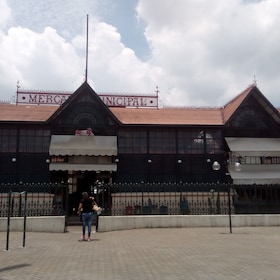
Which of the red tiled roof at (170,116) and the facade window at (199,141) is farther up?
the red tiled roof at (170,116)

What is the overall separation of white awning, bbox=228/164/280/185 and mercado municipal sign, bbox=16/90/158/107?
9.03m

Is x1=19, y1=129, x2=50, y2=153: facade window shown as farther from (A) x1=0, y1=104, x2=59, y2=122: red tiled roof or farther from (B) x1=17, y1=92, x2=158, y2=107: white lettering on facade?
(B) x1=17, y1=92, x2=158, y2=107: white lettering on facade

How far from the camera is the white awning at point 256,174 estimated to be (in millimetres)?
27109

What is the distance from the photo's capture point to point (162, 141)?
1093 inches

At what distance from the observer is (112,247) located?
436 inches

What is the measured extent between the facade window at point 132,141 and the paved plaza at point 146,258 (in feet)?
45.4

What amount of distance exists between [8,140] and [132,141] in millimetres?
8623

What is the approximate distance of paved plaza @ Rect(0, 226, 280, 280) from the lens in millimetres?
7184

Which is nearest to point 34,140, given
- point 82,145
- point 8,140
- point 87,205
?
point 8,140

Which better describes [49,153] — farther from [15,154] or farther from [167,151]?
[167,151]

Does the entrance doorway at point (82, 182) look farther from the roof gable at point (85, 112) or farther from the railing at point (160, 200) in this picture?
the railing at point (160, 200)

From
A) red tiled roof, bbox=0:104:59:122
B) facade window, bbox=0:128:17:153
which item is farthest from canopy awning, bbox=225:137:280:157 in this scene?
facade window, bbox=0:128:17:153

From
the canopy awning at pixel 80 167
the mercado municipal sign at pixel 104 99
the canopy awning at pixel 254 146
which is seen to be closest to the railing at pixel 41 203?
the canopy awning at pixel 80 167

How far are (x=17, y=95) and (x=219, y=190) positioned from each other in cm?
1995
